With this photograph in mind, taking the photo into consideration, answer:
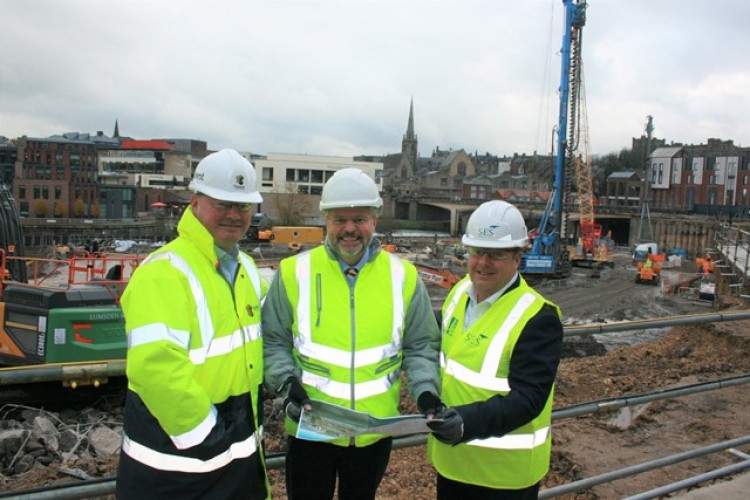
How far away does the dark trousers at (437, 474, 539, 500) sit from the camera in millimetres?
2562

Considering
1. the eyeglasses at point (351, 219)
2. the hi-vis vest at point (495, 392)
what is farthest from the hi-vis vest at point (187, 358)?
the hi-vis vest at point (495, 392)

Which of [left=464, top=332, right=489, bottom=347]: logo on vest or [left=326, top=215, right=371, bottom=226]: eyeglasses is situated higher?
[left=326, top=215, right=371, bottom=226]: eyeglasses

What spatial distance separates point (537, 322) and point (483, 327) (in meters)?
0.24

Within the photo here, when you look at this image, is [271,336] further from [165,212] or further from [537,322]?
[165,212]

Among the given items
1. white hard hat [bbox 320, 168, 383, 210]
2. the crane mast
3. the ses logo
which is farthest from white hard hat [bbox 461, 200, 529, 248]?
the crane mast

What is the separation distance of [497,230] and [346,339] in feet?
2.64

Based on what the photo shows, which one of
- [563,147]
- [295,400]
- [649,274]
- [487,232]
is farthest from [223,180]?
[649,274]

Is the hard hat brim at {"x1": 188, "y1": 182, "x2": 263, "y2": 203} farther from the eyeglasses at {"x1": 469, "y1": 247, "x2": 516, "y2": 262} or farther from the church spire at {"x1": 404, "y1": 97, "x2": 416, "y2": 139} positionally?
the church spire at {"x1": 404, "y1": 97, "x2": 416, "y2": 139}

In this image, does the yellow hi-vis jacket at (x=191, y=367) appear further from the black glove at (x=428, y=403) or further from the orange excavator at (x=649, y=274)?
the orange excavator at (x=649, y=274)

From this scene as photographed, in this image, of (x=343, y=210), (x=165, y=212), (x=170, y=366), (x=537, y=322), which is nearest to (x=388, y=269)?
(x=343, y=210)

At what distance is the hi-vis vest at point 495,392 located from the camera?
2488 mm

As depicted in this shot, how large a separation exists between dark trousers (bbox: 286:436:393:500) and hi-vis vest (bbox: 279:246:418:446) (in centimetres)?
10

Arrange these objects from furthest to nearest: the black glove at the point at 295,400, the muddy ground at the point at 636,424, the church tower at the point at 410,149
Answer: the church tower at the point at 410,149 → the muddy ground at the point at 636,424 → the black glove at the point at 295,400

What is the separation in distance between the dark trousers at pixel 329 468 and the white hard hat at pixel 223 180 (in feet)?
3.48
